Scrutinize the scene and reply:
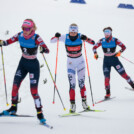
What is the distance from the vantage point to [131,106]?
6121 mm

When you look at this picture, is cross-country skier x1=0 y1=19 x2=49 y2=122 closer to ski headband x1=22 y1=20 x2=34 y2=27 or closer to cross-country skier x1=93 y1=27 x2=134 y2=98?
ski headband x1=22 y1=20 x2=34 y2=27

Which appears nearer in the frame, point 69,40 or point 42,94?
point 69,40

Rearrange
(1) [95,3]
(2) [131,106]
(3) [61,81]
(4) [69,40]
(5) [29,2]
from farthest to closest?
(1) [95,3] < (5) [29,2] < (3) [61,81] < (2) [131,106] < (4) [69,40]

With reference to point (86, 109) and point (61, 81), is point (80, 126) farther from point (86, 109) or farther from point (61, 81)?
point (61, 81)

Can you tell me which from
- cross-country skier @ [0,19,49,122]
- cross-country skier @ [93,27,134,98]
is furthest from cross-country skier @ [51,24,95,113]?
cross-country skier @ [93,27,134,98]

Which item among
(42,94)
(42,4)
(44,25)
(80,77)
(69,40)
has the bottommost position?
(42,94)

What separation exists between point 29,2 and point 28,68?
49.2 feet

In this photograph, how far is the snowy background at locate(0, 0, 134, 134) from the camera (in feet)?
14.9

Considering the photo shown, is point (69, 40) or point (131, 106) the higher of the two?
point (69, 40)

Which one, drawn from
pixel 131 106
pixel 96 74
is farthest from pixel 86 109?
pixel 96 74

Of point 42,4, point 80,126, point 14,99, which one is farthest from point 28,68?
point 42,4

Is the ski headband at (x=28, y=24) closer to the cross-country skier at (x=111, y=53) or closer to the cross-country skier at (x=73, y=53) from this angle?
the cross-country skier at (x=73, y=53)

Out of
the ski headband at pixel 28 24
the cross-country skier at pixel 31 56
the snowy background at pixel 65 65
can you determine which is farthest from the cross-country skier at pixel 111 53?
the ski headband at pixel 28 24

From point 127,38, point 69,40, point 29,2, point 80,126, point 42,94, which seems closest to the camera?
point 80,126
